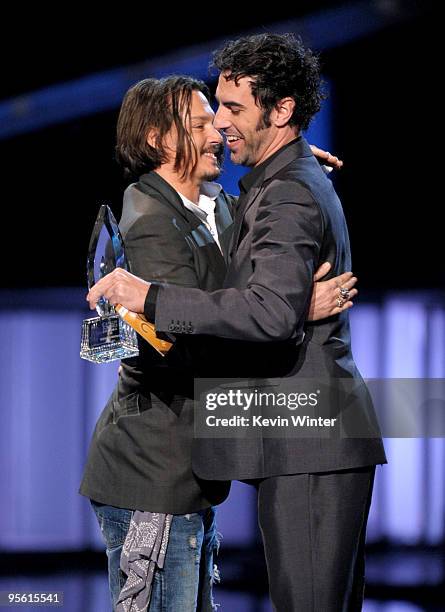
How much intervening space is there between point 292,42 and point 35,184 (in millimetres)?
2350

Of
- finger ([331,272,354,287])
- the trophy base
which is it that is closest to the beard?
finger ([331,272,354,287])

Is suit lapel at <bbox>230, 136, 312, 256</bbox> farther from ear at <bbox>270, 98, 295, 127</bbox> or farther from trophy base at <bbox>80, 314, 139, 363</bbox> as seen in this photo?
trophy base at <bbox>80, 314, 139, 363</bbox>

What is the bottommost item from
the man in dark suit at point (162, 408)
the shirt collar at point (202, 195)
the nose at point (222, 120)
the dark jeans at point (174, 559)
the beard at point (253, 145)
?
the dark jeans at point (174, 559)

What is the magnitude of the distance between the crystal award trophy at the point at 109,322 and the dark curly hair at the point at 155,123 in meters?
0.34

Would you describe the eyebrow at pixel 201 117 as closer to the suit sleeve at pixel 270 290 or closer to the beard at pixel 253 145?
the beard at pixel 253 145

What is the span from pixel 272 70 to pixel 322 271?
42 cm

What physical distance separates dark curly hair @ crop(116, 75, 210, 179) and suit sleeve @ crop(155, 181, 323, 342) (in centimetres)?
47

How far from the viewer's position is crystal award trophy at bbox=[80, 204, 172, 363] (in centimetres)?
180

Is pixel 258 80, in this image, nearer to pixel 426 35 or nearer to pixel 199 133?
pixel 199 133

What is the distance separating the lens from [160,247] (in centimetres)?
200

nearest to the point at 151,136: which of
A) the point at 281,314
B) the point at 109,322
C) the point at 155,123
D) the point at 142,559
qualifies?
the point at 155,123

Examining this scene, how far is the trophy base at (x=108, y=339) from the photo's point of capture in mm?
1815

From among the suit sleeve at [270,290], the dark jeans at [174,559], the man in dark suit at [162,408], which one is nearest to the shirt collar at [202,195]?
the man in dark suit at [162,408]

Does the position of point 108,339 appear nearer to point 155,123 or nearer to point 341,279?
point 341,279
